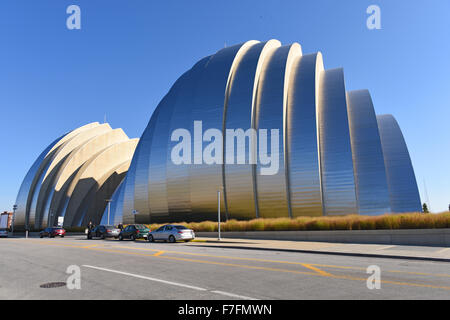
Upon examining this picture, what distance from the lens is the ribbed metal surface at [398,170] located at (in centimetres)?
3212

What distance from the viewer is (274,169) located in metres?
33.2

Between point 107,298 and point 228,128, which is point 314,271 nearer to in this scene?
point 107,298

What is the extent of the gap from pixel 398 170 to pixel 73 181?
5356cm

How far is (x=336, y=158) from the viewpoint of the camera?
106 feet

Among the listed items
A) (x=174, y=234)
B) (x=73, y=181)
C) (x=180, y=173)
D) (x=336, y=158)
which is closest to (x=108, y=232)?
(x=180, y=173)

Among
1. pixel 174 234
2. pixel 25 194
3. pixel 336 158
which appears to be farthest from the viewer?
pixel 25 194

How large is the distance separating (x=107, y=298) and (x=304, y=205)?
90.0 ft

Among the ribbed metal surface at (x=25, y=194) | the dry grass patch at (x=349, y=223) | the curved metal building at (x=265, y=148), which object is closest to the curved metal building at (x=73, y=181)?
the ribbed metal surface at (x=25, y=194)

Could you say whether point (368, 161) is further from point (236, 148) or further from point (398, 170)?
point (236, 148)

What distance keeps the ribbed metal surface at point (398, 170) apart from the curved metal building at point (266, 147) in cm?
21

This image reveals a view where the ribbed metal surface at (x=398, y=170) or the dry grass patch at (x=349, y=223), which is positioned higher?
the ribbed metal surface at (x=398, y=170)

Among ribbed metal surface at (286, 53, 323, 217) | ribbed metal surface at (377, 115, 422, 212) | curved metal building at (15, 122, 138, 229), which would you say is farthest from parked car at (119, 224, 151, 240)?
curved metal building at (15, 122, 138, 229)

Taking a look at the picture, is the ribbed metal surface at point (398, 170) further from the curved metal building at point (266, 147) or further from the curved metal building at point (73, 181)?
the curved metal building at point (73, 181)
